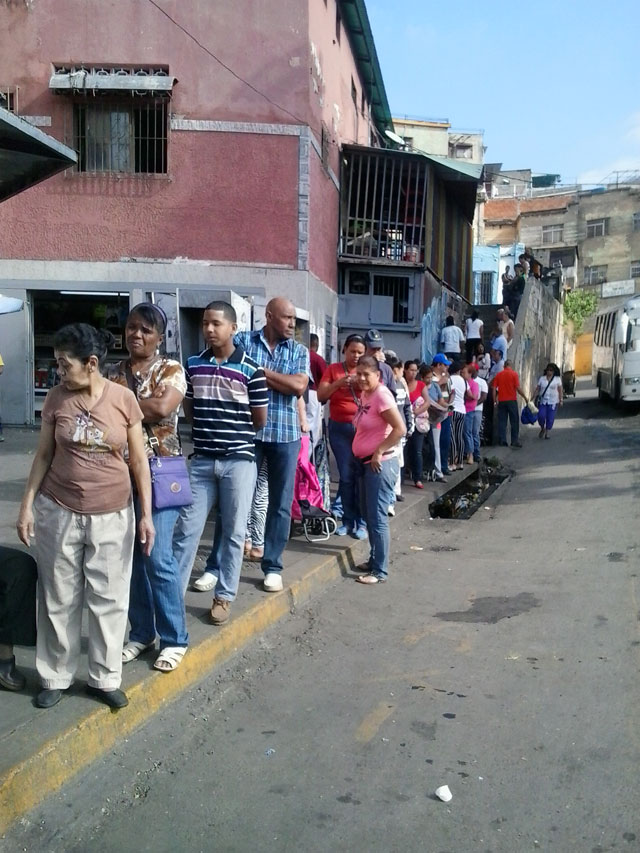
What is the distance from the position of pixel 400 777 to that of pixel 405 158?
58.4 ft

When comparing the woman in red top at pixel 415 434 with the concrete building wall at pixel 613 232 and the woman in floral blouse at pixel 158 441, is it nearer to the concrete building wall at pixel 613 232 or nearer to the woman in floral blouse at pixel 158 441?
the woman in floral blouse at pixel 158 441

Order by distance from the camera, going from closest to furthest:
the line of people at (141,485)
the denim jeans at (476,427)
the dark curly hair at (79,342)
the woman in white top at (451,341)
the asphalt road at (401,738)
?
the asphalt road at (401,738), the dark curly hair at (79,342), the line of people at (141,485), the denim jeans at (476,427), the woman in white top at (451,341)

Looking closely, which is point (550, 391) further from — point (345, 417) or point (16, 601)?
point (16, 601)

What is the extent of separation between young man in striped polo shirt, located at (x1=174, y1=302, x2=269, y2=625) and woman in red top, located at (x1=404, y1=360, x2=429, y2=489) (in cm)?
669

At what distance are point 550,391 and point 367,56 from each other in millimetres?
10584

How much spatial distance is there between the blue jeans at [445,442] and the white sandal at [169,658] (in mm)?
8455

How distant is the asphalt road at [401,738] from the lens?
3.30 metres

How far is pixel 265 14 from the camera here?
15273 millimetres

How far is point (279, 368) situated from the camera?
6031 mm

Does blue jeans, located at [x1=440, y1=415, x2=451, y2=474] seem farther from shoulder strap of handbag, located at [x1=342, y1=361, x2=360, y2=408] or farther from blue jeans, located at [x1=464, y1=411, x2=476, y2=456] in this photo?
shoulder strap of handbag, located at [x1=342, y1=361, x2=360, y2=408]

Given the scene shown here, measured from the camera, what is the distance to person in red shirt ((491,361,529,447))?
16.8m

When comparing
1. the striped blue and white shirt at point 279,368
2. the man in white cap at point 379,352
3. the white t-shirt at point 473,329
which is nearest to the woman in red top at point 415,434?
the man in white cap at point 379,352

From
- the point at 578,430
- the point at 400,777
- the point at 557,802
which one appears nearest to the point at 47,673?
the point at 400,777

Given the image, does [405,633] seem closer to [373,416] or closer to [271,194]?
[373,416]
